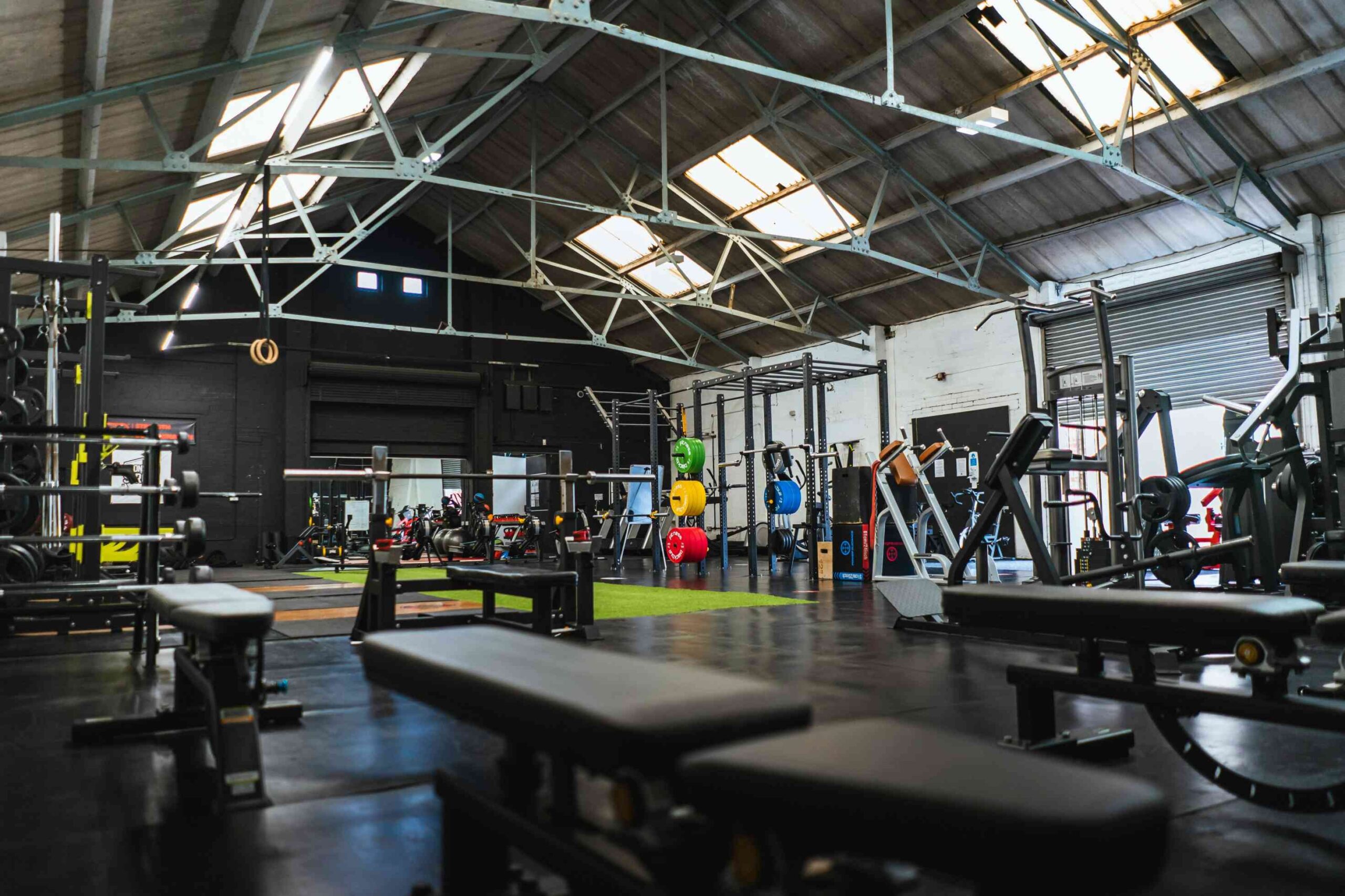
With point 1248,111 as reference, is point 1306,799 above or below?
below

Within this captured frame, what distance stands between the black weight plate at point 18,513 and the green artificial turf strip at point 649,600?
1.90m

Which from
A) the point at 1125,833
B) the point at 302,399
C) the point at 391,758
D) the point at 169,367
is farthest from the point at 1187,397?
the point at 169,367

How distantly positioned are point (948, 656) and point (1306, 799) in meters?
2.13

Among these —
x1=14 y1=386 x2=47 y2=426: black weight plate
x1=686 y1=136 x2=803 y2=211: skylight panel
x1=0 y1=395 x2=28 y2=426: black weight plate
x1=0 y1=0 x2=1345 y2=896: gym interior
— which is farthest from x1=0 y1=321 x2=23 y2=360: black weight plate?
x1=686 y1=136 x2=803 y2=211: skylight panel

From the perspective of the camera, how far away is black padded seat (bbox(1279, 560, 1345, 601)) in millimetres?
2146

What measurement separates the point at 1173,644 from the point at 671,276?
1205 centimetres

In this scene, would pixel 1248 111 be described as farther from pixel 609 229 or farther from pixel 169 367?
pixel 169 367

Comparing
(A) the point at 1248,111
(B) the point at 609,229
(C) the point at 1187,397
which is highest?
(B) the point at 609,229

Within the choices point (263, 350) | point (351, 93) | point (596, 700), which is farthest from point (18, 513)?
point (351, 93)

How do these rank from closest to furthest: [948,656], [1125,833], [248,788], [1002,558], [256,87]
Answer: [1125,833], [248,788], [948,656], [256,87], [1002,558]

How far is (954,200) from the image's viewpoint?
9695mm

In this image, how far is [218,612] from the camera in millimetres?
1841

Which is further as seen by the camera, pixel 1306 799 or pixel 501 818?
pixel 1306 799

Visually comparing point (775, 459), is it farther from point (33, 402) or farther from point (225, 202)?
point (225, 202)
